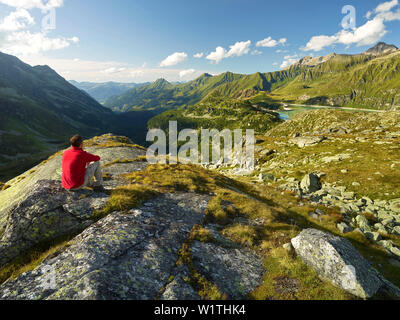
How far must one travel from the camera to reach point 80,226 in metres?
9.52

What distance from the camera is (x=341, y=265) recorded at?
25.4 feet

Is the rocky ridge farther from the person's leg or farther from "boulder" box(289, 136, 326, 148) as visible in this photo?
"boulder" box(289, 136, 326, 148)

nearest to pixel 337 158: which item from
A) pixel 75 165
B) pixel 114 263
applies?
pixel 114 263

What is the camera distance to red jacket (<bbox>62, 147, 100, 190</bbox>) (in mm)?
10469

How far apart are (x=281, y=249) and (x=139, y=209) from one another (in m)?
8.56

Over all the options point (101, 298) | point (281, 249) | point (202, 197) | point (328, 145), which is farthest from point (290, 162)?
point (101, 298)

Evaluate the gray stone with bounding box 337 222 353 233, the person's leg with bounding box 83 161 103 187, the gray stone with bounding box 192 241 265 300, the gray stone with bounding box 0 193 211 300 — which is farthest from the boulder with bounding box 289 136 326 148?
the person's leg with bounding box 83 161 103 187

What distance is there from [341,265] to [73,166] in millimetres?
14064

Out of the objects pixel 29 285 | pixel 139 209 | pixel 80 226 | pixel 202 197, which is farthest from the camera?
pixel 202 197

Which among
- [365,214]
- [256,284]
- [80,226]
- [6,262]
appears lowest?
[365,214]

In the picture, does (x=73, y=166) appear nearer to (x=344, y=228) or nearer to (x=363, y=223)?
(x=344, y=228)

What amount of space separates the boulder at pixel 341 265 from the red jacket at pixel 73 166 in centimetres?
1280

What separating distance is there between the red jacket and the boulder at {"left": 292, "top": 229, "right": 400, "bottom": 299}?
42.0ft
